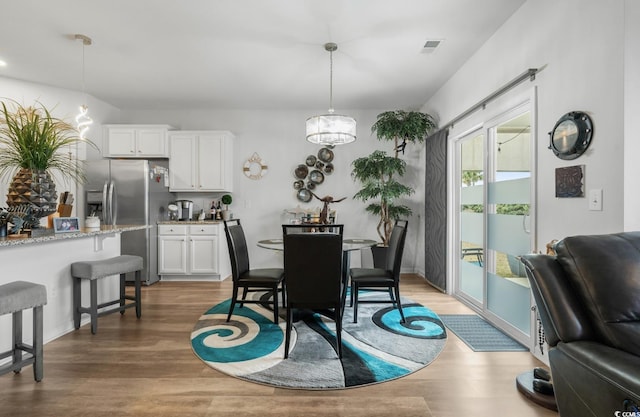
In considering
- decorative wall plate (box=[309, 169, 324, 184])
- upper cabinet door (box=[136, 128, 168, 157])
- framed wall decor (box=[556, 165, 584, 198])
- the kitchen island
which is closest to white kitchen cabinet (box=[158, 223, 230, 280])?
upper cabinet door (box=[136, 128, 168, 157])

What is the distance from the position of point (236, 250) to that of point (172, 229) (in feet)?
7.09

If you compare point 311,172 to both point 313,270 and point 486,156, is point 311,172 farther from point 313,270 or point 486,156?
point 313,270

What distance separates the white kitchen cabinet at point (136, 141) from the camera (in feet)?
16.5

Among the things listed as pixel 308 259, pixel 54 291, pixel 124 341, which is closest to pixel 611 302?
pixel 308 259

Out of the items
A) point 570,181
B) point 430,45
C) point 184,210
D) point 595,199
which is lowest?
point 184,210

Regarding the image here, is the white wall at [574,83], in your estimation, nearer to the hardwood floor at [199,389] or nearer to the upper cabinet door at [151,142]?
the hardwood floor at [199,389]

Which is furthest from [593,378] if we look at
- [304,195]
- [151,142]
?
[151,142]

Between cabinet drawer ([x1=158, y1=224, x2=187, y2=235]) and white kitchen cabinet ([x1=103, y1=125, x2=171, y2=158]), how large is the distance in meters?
1.11

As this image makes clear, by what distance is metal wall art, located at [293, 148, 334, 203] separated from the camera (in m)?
5.41

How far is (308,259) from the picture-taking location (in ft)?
7.76

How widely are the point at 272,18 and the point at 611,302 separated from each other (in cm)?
292

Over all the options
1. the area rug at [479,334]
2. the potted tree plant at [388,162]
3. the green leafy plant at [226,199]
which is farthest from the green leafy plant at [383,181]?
the green leafy plant at [226,199]

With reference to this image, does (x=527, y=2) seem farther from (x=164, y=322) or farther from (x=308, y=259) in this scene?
(x=164, y=322)

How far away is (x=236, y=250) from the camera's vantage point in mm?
3135
